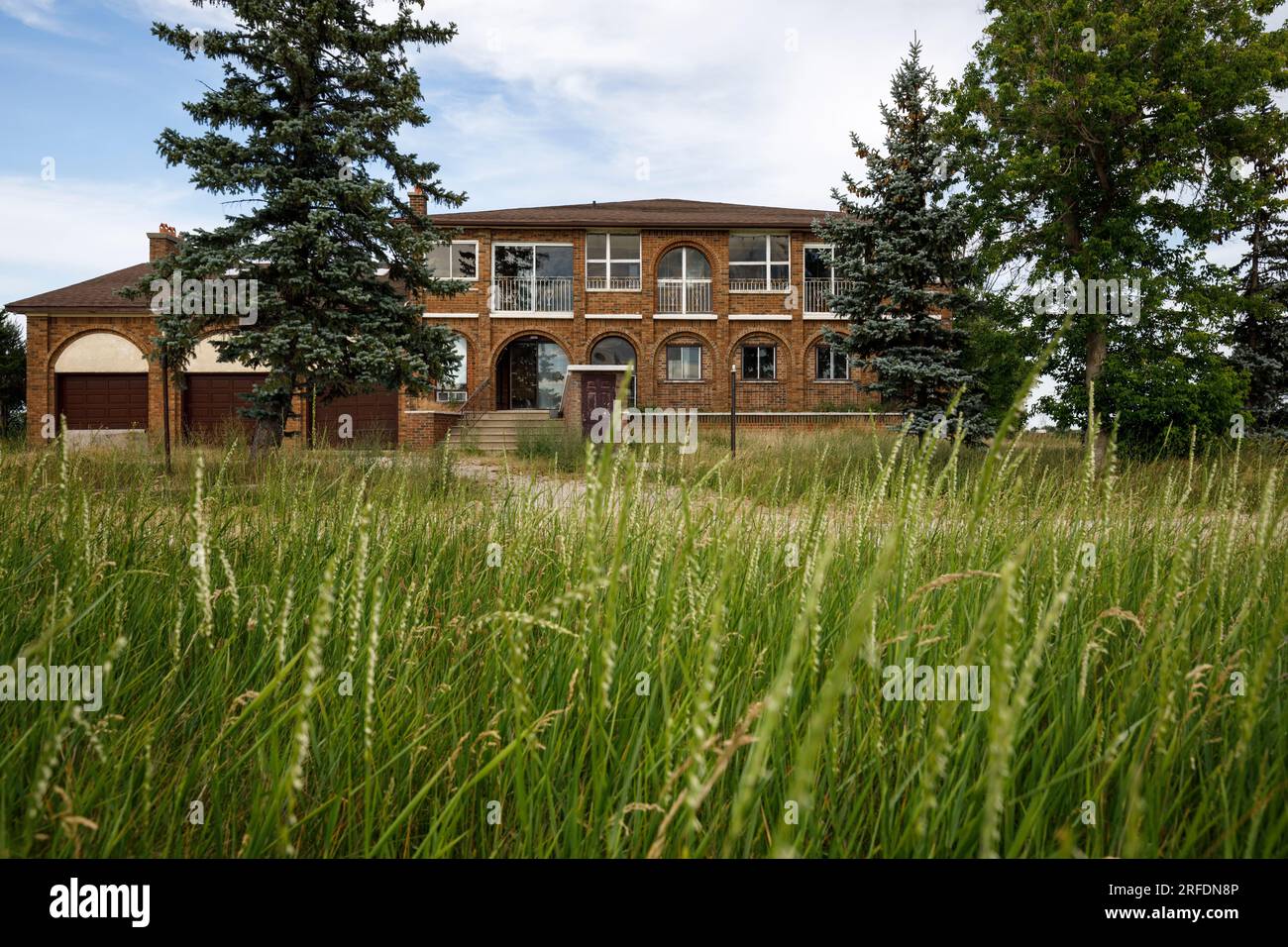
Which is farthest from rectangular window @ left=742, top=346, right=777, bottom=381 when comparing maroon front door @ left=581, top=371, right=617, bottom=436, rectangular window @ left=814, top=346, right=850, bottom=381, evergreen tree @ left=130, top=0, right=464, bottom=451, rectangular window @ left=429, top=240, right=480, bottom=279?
evergreen tree @ left=130, top=0, right=464, bottom=451

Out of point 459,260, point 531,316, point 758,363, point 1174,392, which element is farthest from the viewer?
point 758,363

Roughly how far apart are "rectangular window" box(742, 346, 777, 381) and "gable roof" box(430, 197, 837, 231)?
5.07 meters

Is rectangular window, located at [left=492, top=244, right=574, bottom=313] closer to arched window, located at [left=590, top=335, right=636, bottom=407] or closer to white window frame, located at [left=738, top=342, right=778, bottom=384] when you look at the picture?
arched window, located at [left=590, top=335, right=636, bottom=407]

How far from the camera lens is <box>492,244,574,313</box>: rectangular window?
1128 inches

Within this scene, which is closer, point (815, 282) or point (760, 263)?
point (815, 282)

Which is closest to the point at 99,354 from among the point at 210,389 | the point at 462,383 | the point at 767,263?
the point at 210,389

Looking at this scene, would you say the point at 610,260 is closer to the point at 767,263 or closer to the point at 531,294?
the point at 531,294

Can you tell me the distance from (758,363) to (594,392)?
8.53m

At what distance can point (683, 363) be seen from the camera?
2911 cm

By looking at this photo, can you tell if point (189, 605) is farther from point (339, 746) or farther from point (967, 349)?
point (967, 349)

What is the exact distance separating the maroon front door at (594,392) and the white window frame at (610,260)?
5.12 meters

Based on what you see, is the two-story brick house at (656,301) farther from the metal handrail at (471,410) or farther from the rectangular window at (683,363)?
the metal handrail at (471,410)

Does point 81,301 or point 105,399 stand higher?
point 81,301

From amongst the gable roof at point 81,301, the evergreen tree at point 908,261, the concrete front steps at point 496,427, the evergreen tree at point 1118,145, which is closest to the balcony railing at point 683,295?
the concrete front steps at point 496,427
